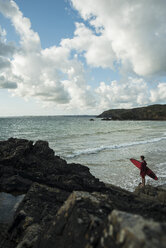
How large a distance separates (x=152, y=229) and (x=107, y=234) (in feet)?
1.85

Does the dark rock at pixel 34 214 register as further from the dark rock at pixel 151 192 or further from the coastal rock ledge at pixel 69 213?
the dark rock at pixel 151 192

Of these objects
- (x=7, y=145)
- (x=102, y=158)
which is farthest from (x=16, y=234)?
(x=102, y=158)

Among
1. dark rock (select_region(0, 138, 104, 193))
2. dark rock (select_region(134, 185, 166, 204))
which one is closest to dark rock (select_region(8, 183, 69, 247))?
dark rock (select_region(0, 138, 104, 193))

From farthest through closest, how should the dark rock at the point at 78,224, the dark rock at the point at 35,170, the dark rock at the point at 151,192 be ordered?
the dark rock at the point at 35,170 < the dark rock at the point at 151,192 < the dark rock at the point at 78,224

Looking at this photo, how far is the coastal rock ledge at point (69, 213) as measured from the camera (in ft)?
6.14

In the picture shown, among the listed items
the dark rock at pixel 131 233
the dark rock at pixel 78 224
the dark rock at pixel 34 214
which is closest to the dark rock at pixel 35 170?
the dark rock at pixel 34 214

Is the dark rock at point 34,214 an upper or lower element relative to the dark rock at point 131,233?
lower

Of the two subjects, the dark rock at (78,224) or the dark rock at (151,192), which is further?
the dark rock at (151,192)

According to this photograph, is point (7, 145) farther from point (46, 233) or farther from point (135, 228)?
point (135, 228)

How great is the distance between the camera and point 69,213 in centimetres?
271

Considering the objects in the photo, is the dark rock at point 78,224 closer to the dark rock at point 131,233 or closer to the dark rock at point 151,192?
the dark rock at point 131,233

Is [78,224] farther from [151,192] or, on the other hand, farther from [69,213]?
A: [151,192]

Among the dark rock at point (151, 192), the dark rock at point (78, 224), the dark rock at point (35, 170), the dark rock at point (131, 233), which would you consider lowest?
the dark rock at point (151, 192)

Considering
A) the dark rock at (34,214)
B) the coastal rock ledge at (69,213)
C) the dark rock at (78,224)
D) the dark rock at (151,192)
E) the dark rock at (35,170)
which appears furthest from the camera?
the dark rock at (35,170)
